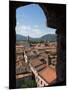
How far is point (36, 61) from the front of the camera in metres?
1.82

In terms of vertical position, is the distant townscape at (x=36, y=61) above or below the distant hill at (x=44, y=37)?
below

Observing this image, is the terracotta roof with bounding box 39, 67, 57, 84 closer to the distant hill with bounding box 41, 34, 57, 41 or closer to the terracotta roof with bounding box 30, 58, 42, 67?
the terracotta roof with bounding box 30, 58, 42, 67

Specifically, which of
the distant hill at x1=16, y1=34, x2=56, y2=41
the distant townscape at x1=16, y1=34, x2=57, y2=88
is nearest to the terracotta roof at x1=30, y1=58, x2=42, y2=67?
the distant townscape at x1=16, y1=34, x2=57, y2=88

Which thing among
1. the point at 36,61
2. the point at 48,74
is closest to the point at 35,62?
the point at 36,61

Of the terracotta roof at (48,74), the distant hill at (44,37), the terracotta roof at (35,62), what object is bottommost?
the terracotta roof at (48,74)

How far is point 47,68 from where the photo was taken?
1850 mm

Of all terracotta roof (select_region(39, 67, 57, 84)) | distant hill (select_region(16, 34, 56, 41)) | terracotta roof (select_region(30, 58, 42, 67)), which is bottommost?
terracotta roof (select_region(39, 67, 57, 84))

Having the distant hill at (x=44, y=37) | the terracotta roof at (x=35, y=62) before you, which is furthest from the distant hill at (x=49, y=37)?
the terracotta roof at (x=35, y=62)

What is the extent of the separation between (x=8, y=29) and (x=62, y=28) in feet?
1.56

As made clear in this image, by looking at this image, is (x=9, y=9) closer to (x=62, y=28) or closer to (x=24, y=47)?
(x=24, y=47)

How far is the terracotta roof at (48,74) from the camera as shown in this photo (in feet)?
6.01

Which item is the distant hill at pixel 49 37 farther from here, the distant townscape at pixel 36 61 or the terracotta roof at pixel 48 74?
the terracotta roof at pixel 48 74

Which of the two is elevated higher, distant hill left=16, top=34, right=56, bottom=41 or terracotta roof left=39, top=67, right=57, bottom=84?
distant hill left=16, top=34, right=56, bottom=41

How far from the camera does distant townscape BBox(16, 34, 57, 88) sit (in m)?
1.79
